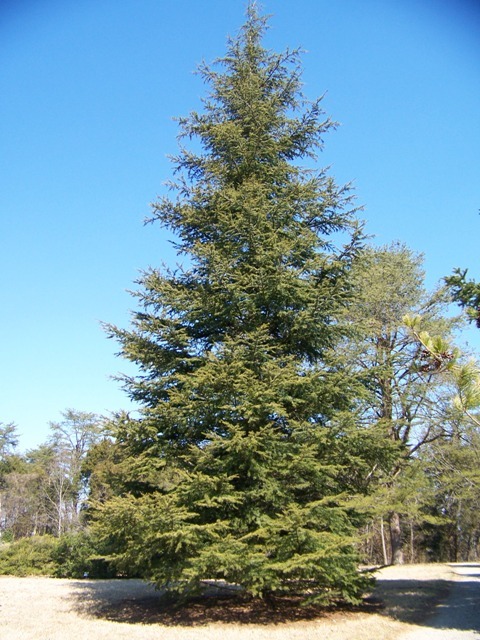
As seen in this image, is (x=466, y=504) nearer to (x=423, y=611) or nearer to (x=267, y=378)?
(x=423, y=611)

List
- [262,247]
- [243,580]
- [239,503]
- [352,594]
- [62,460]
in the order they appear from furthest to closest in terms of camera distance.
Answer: [62,460] → [262,247] → [352,594] → [239,503] → [243,580]

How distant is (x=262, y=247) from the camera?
10.3 metres

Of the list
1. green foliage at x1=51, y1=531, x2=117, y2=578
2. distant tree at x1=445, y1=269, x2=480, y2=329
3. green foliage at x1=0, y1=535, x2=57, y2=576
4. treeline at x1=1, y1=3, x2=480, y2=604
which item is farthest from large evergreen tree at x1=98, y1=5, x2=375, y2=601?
green foliage at x1=0, y1=535, x2=57, y2=576

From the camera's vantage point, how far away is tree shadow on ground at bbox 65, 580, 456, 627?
8.76 m

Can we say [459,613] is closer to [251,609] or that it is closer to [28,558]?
[251,609]

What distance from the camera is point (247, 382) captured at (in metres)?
8.77

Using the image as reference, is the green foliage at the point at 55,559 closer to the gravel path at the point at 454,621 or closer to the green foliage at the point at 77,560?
the green foliage at the point at 77,560

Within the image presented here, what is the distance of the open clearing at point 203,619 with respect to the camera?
7466 mm

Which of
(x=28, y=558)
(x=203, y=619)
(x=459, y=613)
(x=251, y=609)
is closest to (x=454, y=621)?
(x=459, y=613)

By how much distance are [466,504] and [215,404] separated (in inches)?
1108

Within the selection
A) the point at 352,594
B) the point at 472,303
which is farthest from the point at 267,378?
the point at 352,594

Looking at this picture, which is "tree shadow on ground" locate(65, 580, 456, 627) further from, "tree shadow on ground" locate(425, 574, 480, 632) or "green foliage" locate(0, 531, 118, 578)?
"green foliage" locate(0, 531, 118, 578)

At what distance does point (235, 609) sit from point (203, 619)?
986 millimetres

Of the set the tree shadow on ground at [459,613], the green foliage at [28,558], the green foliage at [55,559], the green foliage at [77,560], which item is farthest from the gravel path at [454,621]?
the green foliage at [28,558]
